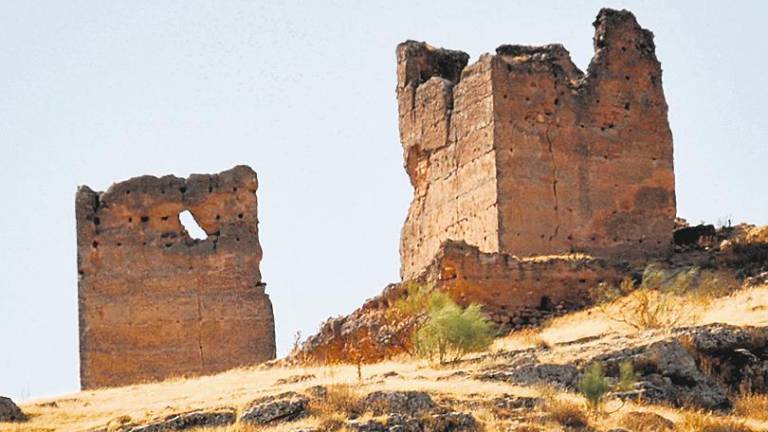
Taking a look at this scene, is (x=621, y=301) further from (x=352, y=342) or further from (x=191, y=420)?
(x=191, y=420)

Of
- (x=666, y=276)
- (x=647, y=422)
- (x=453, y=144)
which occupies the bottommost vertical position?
(x=647, y=422)

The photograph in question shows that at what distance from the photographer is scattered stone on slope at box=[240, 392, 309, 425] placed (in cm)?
2917

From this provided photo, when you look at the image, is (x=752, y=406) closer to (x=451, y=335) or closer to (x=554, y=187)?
(x=451, y=335)

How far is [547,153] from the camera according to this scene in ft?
138

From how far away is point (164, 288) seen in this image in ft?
136

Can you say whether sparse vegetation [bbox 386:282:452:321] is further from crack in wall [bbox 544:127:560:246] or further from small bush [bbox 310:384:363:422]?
small bush [bbox 310:384:363:422]

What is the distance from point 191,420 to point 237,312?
11.7 meters

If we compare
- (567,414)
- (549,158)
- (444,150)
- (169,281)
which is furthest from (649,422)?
(444,150)

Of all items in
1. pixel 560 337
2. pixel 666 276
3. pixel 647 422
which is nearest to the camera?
pixel 647 422

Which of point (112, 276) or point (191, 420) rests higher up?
point (112, 276)

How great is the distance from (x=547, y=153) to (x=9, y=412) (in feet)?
42.8

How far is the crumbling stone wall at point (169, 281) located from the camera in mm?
40875

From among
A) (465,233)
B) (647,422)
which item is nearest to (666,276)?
(465,233)

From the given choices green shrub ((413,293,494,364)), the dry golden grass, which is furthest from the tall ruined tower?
green shrub ((413,293,494,364))
